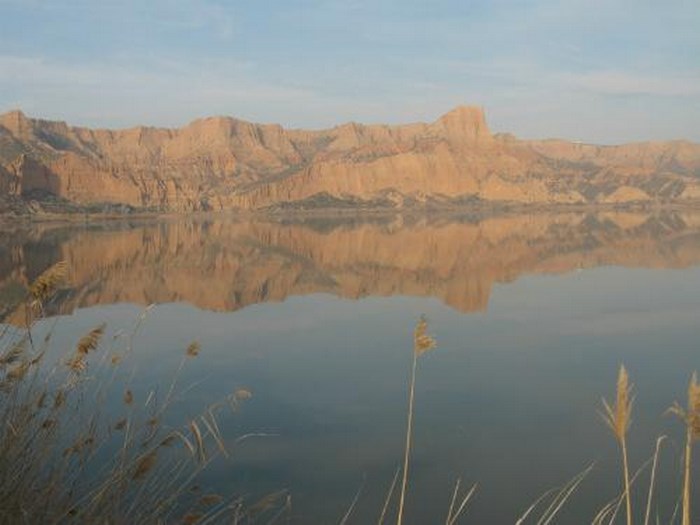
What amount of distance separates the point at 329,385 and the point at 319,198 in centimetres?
12417

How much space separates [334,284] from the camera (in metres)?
24.5

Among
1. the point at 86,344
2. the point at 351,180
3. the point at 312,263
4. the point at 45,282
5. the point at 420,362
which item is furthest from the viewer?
the point at 351,180

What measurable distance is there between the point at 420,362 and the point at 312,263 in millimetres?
19895

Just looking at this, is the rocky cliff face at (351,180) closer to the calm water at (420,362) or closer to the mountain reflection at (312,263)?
the mountain reflection at (312,263)

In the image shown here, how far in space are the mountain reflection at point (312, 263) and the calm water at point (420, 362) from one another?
22 centimetres

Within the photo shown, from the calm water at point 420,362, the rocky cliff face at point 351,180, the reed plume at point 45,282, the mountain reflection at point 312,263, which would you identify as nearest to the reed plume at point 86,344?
the reed plume at point 45,282

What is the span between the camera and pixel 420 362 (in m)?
12.2

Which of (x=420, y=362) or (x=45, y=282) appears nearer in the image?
(x=45, y=282)

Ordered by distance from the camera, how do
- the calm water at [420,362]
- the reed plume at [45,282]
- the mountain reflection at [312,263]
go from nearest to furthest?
the reed plume at [45,282] → the calm water at [420,362] → the mountain reflection at [312,263]

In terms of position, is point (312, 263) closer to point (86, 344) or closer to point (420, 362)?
point (420, 362)

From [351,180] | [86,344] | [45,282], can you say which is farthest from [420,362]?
[351,180]

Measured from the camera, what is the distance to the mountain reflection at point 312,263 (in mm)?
22359

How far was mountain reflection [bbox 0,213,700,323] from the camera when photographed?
22359 mm

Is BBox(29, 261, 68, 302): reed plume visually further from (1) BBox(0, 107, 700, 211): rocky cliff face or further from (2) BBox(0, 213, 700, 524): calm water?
(1) BBox(0, 107, 700, 211): rocky cliff face
